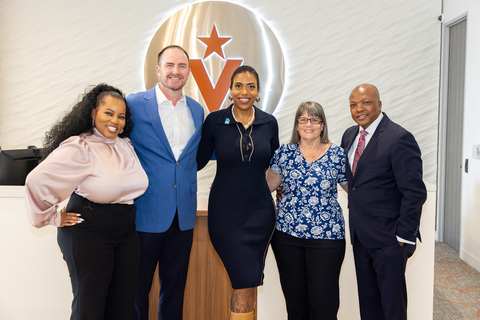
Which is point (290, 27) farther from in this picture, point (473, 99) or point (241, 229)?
point (241, 229)

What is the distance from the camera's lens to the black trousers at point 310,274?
1886 mm

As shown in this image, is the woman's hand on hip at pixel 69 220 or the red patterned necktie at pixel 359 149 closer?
the woman's hand on hip at pixel 69 220

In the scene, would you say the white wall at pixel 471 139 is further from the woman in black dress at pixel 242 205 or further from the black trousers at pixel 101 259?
the black trousers at pixel 101 259

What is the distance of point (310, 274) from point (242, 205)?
543mm

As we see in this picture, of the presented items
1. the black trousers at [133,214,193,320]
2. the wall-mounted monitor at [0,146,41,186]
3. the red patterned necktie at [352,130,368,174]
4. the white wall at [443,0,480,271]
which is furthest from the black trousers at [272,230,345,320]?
the white wall at [443,0,480,271]

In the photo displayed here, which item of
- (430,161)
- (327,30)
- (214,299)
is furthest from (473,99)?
(214,299)

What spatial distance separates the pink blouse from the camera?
1.54 m

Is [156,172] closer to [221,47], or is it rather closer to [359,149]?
[359,149]

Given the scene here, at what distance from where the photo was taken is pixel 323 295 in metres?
1.89

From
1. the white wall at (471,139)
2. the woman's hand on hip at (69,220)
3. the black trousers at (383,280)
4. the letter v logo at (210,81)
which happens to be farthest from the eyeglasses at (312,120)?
the white wall at (471,139)

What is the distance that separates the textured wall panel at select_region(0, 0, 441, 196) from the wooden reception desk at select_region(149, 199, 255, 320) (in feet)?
5.79

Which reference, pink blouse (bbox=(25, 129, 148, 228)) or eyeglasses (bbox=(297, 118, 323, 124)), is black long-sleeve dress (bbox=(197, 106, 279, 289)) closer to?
eyeglasses (bbox=(297, 118, 323, 124))

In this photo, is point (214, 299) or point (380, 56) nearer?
point (214, 299)

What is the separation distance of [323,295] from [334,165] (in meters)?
0.73
